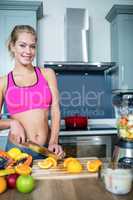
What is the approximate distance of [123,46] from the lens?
2.93 metres

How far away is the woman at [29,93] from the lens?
1349 mm

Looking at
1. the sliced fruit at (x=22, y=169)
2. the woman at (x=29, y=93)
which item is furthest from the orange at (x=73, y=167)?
the woman at (x=29, y=93)

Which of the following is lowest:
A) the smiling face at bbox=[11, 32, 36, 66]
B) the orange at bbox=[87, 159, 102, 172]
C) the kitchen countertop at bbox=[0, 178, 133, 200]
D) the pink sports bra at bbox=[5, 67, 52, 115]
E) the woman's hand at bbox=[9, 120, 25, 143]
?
the kitchen countertop at bbox=[0, 178, 133, 200]

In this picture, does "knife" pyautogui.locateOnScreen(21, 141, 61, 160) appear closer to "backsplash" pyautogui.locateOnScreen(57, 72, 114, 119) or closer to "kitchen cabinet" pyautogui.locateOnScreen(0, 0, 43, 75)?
"kitchen cabinet" pyautogui.locateOnScreen(0, 0, 43, 75)

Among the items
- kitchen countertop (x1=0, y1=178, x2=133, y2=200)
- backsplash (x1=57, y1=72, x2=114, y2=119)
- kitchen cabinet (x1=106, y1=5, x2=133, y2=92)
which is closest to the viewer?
kitchen countertop (x1=0, y1=178, x2=133, y2=200)

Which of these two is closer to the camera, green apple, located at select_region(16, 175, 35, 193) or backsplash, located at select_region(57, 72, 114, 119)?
green apple, located at select_region(16, 175, 35, 193)

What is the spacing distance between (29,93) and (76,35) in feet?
5.59

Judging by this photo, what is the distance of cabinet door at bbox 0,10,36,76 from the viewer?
2762 mm

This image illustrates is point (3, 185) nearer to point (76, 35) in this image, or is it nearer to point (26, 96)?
point (26, 96)

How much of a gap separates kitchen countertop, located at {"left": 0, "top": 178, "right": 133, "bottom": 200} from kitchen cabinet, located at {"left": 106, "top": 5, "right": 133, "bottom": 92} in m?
2.08

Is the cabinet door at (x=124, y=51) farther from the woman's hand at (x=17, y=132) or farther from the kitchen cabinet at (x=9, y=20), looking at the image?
the woman's hand at (x=17, y=132)

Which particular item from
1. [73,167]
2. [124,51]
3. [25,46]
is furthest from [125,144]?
[124,51]

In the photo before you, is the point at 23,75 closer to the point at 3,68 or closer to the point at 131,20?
the point at 3,68

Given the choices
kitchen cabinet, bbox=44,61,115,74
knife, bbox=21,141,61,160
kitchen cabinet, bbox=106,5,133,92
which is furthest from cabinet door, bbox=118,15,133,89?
knife, bbox=21,141,61,160
